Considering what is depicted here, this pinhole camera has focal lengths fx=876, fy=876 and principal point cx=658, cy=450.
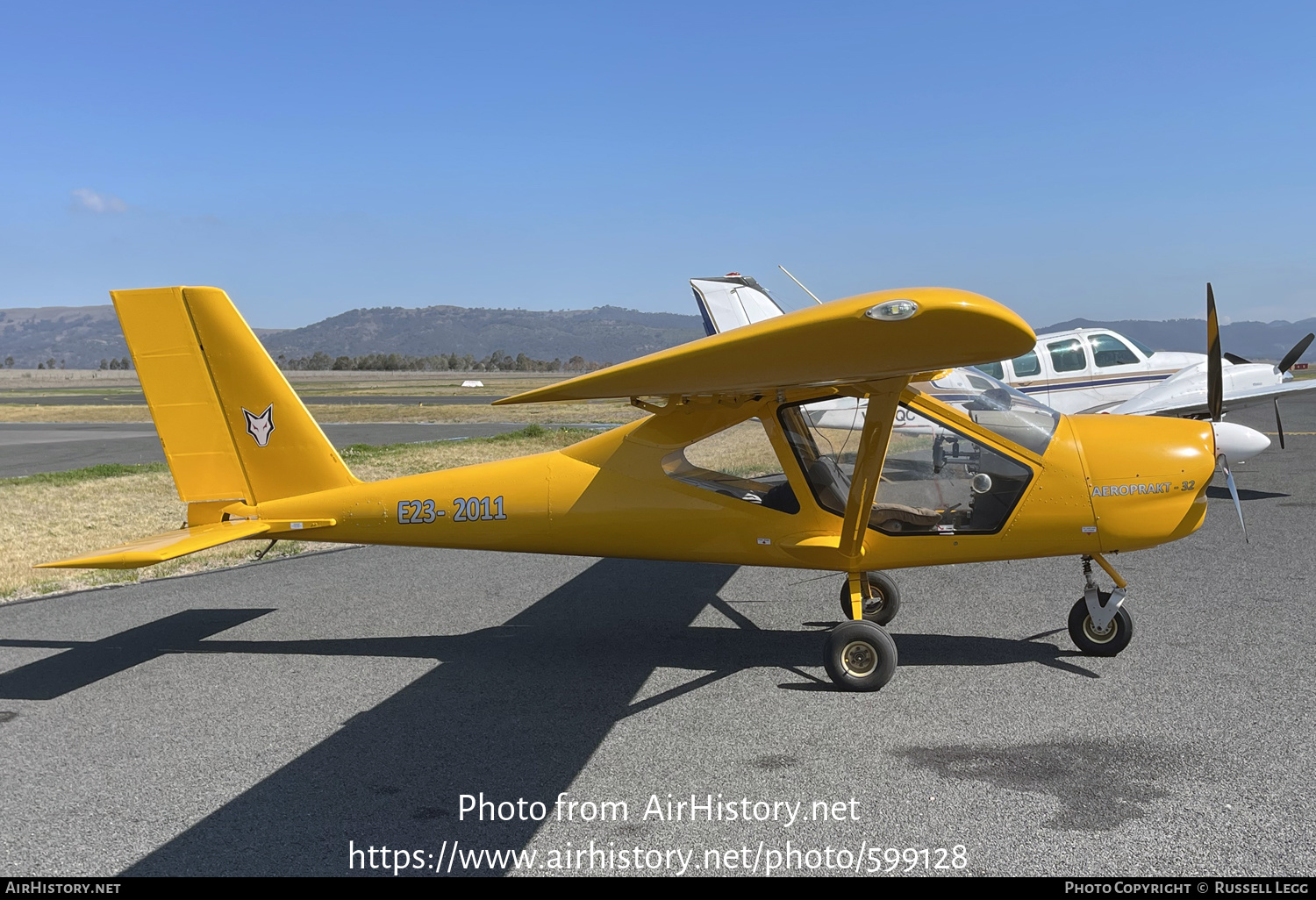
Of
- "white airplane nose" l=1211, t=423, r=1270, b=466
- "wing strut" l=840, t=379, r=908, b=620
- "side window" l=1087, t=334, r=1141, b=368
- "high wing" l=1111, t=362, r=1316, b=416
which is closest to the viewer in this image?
"wing strut" l=840, t=379, r=908, b=620

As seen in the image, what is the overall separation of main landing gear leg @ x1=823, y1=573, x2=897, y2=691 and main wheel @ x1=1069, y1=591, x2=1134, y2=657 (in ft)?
4.89

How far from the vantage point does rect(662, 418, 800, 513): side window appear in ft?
20.4

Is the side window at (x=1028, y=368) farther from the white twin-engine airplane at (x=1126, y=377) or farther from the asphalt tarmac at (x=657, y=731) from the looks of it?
the asphalt tarmac at (x=657, y=731)

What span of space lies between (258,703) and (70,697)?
50.3 inches

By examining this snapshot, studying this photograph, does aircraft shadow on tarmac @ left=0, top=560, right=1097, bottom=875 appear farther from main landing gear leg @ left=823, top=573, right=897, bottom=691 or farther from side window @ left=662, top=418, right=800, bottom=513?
side window @ left=662, top=418, right=800, bottom=513

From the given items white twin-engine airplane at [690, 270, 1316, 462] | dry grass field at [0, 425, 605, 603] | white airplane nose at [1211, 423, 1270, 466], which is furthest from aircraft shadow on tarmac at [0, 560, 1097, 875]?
white twin-engine airplane at [690, 270, 1316, 462]

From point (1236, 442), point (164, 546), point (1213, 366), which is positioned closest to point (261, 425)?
point (164, 546)

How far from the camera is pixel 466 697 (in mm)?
5539

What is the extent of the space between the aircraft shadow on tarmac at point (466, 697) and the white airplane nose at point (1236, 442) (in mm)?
1909

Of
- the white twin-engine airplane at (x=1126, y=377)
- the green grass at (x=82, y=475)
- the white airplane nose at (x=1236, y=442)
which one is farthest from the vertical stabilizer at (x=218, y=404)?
the green grass at (x=82, y=475)

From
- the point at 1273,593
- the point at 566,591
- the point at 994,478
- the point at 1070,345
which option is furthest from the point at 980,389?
the point at 1070,345

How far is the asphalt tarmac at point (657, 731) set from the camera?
12.2ft

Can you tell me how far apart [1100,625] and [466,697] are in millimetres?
4242

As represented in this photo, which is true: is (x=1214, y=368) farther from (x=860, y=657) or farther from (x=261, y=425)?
(x=261, y=425)
